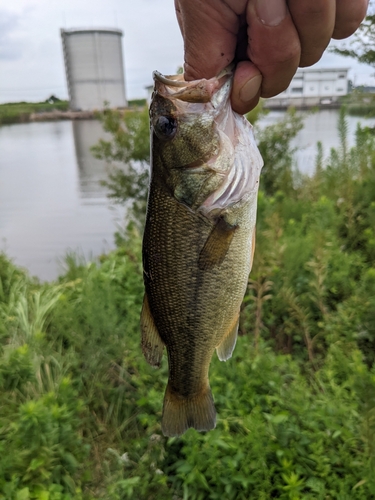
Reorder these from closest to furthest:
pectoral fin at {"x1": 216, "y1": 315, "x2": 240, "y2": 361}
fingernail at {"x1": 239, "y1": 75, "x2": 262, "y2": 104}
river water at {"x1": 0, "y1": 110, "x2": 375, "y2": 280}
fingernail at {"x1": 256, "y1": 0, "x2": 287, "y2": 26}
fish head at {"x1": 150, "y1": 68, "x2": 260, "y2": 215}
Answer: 1. fingernail at {"x1": 256, "y1": 0, "x2": 287, "y2": 26}
2. fingernail at {"x1": 239, "y1": 75, "x2": 262, "y2": 104}
3. fish head at {"x1": 150, "y1": 68, "x2": 260, "y2": 215}
4. pectoral fin at {"x1": 216, "y1": 315, "x2": 240, "y2": 361}
5. river water at {"x1": 0, "y1": 110, "x2": 375, "y2": 280}

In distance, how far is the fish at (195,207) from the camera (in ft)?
4.14

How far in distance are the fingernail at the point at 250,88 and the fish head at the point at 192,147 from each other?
10cm

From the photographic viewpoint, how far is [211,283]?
4.31ft

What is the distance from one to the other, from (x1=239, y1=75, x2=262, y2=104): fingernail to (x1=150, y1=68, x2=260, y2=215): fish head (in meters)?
0.10

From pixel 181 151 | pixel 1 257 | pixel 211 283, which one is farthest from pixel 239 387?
pixel 1 257

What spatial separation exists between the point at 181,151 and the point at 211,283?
1.38ft

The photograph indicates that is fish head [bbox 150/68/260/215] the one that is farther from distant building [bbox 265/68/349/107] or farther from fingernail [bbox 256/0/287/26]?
distant building [bbox 265/68/349/107]

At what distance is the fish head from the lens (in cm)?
124

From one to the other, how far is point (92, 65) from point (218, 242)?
58.0 feet

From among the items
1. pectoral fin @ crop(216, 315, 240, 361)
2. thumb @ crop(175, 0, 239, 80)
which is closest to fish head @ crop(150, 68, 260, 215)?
thumb @ crop(175, 0, 239, 80)

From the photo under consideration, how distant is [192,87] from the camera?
1.20 m

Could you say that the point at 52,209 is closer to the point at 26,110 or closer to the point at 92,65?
the point at 92,65

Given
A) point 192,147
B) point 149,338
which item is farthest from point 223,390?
point 192,147

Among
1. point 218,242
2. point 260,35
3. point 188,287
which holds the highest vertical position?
point 260,35
